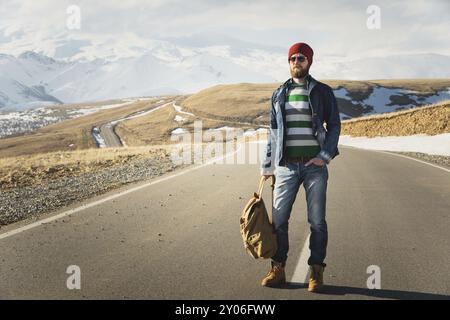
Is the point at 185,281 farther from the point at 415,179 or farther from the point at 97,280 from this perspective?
the point at 415,179

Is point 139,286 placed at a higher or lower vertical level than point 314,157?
lower

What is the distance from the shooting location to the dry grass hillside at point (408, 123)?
100ft

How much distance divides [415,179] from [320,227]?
8876mm

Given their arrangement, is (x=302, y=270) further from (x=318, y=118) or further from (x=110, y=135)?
(x=110, y=135)

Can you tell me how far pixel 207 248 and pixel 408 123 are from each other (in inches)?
1190

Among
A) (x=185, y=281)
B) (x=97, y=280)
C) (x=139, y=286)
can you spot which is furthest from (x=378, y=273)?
(x=97, y=280)

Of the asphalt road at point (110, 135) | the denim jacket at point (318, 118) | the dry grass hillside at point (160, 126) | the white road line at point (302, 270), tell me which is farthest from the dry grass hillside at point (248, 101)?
the denim jacket at point (318, 118)

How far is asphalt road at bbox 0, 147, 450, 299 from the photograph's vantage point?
483 centimetres

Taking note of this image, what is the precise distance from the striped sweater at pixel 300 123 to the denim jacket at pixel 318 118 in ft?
0.15

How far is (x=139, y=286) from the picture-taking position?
4.88 metres

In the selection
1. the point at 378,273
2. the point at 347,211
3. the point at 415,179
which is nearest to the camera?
the point at 378,273

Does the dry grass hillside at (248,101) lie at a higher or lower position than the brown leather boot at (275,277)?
lower

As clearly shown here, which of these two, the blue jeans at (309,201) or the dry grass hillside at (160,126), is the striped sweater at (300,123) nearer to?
the blue jeans at (309,201)

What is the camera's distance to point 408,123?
1328 inches
